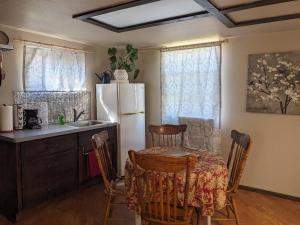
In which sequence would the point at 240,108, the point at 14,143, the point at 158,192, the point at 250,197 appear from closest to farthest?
1. the point at 158,192
2. the point at 14,143
3. the point at 250,197
4. the point at 240,108

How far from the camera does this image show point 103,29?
306 cm

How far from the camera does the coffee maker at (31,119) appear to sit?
3098 millimetres

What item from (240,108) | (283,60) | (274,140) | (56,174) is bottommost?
(56,174)

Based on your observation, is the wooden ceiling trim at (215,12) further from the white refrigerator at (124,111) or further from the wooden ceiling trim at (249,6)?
the white refrigerator at (124,111)

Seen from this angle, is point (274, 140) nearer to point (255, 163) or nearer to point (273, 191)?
point (255, 163)

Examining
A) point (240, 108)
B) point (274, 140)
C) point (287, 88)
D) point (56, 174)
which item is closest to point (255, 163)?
point (274, 140)

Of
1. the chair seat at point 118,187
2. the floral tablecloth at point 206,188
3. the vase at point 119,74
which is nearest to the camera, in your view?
the floral tablecloth at point 206,188

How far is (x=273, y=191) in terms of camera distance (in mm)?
3328

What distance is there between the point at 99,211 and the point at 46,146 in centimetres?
95

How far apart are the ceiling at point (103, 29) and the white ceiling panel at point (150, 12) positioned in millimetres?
240

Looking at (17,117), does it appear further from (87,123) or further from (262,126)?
(262,126)

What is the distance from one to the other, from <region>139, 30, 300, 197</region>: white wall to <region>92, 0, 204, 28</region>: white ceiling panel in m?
1.36

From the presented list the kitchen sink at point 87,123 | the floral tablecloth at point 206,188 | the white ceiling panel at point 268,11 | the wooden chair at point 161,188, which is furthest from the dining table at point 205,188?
the kitchen sink at point 87,123

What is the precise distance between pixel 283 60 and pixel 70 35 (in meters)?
2.80
